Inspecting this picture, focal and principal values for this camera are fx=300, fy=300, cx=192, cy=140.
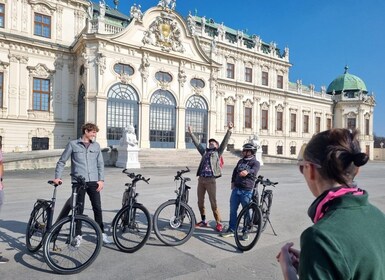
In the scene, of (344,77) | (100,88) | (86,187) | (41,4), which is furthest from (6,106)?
(344,77)

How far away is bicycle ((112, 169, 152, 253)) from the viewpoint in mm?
4949

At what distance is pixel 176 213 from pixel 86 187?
1.76m

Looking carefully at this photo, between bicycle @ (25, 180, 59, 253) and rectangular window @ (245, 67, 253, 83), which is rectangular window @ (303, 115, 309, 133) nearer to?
rectangular window @ (245, 67, 253, 83)

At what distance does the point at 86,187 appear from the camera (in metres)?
5.04

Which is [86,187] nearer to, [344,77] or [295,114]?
[295,114]

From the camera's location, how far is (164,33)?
29422mm

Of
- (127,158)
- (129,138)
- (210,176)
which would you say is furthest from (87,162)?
(129,138)

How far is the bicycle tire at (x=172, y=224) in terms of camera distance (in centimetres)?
531

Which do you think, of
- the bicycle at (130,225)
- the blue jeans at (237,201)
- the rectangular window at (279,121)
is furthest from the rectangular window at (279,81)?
the bicycle at (130,225)

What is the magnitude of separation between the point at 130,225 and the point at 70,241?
1.06 metres

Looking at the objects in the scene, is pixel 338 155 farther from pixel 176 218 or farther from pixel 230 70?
pixel 230 70

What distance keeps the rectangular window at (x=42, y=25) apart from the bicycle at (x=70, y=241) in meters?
27.7

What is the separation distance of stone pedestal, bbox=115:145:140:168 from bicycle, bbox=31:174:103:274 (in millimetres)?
15771

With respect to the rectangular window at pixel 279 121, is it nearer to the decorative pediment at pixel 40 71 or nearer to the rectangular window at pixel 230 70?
the rectangular window at pixel 230 70
